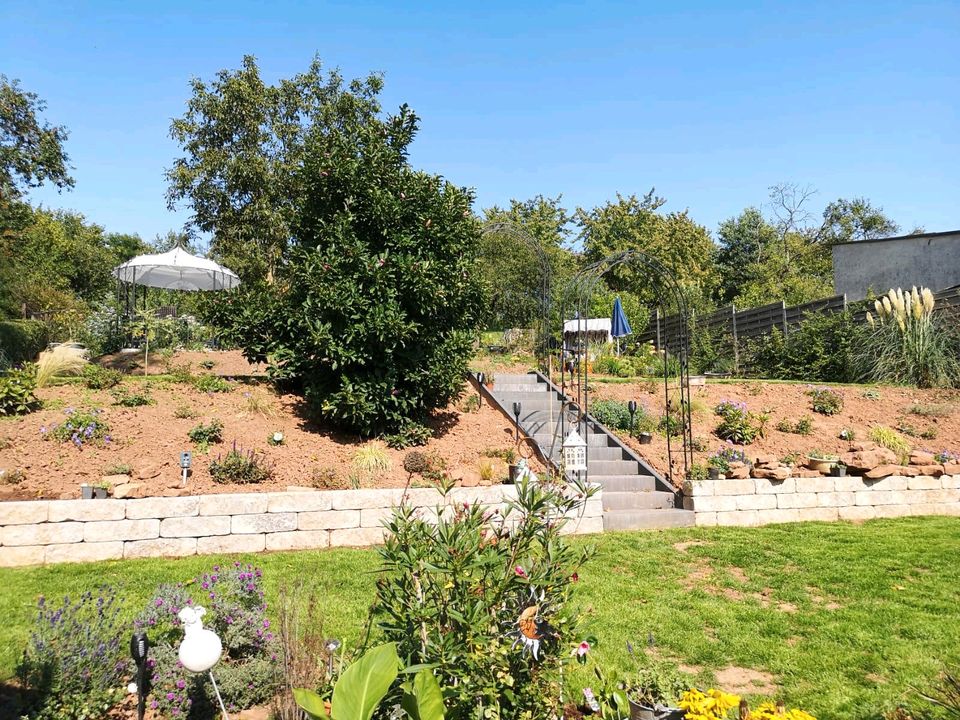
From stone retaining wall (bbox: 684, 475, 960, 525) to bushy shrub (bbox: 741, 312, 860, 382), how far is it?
4710 mm

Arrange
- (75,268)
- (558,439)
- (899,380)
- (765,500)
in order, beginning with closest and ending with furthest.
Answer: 1. (765,500)
2. (558,439)
3. (899,380)
4. (75,268)

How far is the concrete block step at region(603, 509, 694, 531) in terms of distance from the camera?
24.4ft

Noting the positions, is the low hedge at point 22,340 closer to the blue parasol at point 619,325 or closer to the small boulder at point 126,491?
the small boulder at point 126,491

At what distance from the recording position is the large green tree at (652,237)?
101ft

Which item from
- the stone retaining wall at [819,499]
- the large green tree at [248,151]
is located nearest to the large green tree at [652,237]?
the large green tree at [248,151]

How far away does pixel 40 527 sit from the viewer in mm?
5820

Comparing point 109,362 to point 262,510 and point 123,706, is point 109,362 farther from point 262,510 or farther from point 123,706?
point 123,706

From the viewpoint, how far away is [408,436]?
28.2ft

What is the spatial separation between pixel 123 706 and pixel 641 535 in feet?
16.9

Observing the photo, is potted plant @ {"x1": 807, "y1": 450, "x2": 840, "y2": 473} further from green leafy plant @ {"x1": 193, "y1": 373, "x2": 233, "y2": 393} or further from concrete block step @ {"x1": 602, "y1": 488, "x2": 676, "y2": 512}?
green leafy plant @ {"x1": 193, "y1": 373, "x2": 233, "y2": 393}

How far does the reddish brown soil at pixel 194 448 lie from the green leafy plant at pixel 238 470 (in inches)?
3.4

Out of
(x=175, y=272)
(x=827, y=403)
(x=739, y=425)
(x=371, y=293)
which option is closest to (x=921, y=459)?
(x=827, y=403)

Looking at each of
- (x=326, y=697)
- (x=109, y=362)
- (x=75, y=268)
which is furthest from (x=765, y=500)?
(x=75, y=268)

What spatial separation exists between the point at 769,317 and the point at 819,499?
9.05 m
